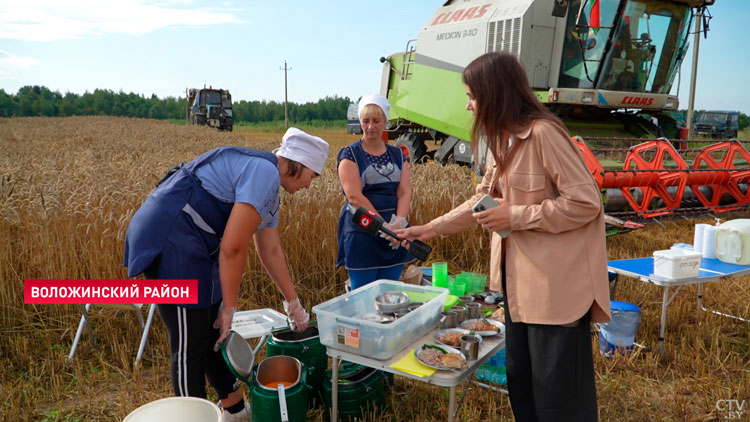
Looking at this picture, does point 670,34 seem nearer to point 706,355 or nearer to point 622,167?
point 622,167

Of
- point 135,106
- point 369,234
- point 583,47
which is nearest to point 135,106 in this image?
point 135,106

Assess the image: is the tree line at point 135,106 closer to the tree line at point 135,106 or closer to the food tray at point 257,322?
the tree line at point 135,106

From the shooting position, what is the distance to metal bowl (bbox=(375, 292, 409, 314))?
236 cm

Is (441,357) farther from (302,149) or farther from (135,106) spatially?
(135,106)

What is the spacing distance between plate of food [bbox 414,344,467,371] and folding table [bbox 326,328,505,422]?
2 cm

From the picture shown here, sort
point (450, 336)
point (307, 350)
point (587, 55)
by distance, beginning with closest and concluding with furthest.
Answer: point (450, 336)
point (307, 350)
point (587, 55)

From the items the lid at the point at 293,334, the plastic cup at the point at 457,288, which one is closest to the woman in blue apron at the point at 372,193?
the plastic cup at the point at 457,288

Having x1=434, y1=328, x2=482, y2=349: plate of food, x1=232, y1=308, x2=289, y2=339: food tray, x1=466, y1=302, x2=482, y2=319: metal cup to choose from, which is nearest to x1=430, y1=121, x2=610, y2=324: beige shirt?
x1=434, y1=328, x2=482, y2=349: plate of food

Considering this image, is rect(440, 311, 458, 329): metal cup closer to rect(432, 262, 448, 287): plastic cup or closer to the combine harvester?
rect(432, 262, 448, 287): plastic cup

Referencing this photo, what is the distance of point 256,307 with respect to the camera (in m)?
4.05

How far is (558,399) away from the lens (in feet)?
6.00

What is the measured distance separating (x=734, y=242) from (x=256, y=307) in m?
3.72

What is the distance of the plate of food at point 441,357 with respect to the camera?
2.01 m

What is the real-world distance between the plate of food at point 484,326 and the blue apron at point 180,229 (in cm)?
122
